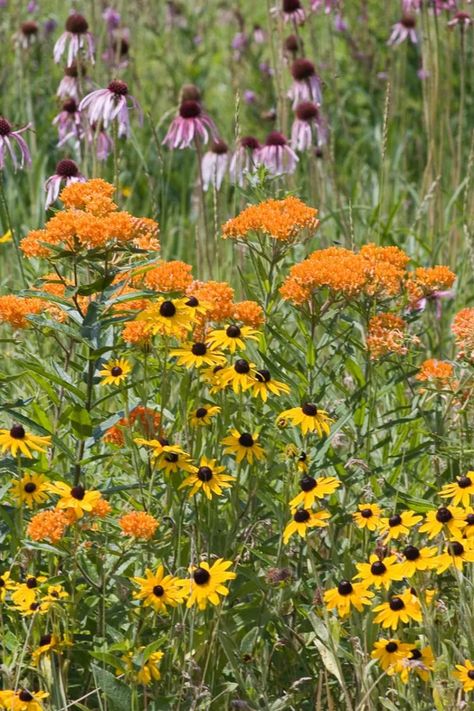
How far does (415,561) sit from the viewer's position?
72.5 inches

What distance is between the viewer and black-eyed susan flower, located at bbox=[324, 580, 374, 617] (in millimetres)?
Result: 1814

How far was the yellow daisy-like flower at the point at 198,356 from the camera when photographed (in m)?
1.97

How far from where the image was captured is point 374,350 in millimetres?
2086

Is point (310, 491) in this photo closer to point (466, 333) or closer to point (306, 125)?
point (466, 333)

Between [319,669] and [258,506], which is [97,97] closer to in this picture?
[258,506]

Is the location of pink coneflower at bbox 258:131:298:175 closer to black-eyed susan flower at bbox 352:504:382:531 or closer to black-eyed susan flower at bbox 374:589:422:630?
black-eyed susan flower at bbox 352:504:382:531

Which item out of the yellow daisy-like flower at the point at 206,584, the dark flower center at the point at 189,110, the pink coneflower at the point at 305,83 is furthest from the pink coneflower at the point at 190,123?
the yellow daisy-like flower at the point at 206,584

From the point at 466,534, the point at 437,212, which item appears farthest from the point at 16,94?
the point at 466,534

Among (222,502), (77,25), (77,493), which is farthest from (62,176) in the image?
(77,493)

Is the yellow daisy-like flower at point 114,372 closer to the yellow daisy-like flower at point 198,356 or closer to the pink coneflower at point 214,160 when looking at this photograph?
the yellow daisy-like flower at point 198,356

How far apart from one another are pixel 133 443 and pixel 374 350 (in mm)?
431

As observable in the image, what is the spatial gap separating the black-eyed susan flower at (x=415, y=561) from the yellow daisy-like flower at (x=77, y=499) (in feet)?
1.50

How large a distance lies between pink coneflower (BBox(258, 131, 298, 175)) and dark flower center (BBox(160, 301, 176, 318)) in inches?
Answer: 68.9

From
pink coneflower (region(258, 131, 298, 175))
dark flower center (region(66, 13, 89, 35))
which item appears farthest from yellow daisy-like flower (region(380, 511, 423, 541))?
dark flower center (region(66, 13, 89, 35))
